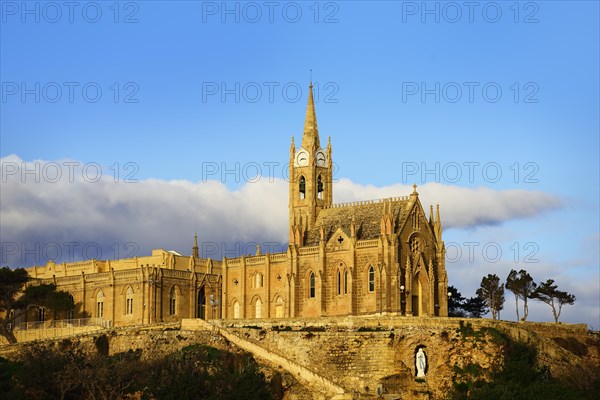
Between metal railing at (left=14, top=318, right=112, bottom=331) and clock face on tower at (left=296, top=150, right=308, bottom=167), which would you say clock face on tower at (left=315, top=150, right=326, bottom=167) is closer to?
clock face on tower at (left=296, top=150, right=308, bottom=167)

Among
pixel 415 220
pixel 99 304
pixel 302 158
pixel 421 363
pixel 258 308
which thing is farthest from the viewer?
pixel 99 304

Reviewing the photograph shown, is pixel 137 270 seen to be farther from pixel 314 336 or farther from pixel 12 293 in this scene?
pixel 314 336

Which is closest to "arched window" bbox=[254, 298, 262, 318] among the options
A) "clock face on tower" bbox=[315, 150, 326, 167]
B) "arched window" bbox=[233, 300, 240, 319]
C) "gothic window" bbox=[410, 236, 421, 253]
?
"arched window" bbox=[233, 300, 240, 319]

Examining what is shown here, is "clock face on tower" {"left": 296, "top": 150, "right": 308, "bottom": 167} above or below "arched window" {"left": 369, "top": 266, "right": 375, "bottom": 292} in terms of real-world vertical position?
above

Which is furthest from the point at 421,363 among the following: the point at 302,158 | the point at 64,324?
the point at 64,324

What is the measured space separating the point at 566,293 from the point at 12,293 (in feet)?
163

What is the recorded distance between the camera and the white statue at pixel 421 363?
9106 cm

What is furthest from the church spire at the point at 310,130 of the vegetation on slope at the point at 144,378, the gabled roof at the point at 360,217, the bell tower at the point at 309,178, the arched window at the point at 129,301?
the vegetation on slope at the point at 144,378

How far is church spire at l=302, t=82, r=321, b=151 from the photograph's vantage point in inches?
4751

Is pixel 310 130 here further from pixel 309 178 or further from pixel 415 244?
pixel 415 244

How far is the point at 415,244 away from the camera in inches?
4412

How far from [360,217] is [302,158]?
9676 mm

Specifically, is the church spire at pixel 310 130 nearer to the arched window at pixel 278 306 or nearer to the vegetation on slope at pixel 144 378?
the arched window at pixel 278 306

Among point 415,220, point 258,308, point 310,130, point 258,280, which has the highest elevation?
point 310,130
